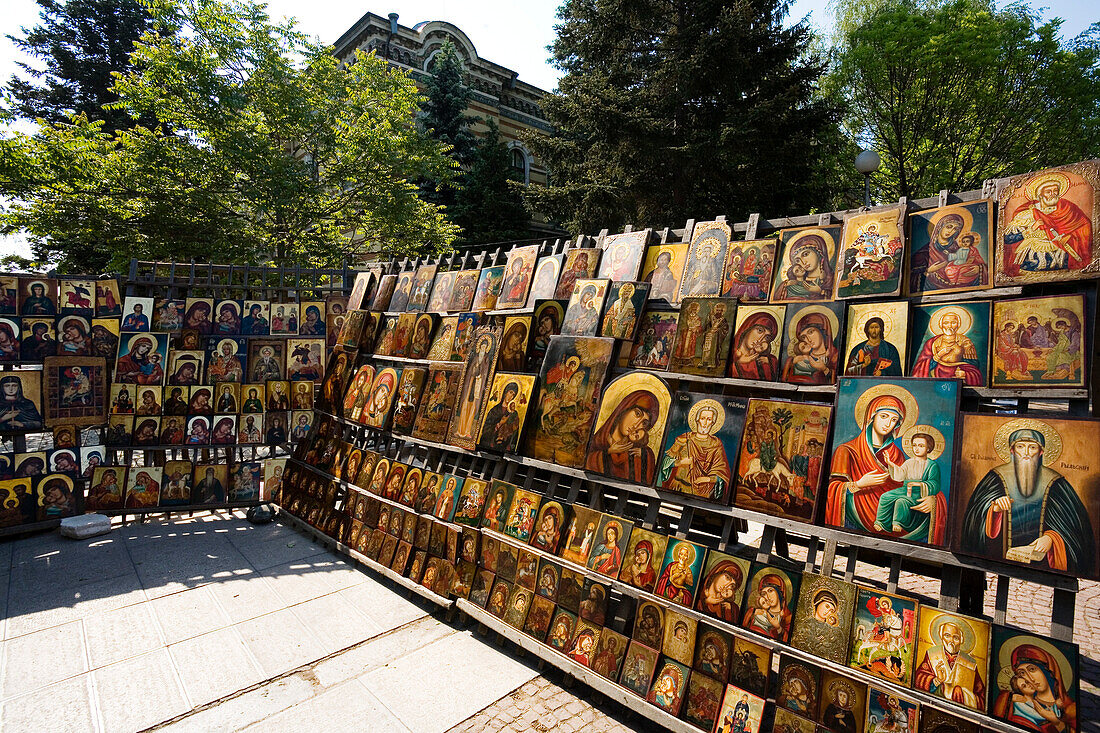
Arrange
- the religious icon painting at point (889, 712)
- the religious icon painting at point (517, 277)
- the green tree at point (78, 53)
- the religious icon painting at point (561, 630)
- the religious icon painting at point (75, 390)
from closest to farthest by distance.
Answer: the religious icon painting at point (889, 712), the religious icon painting at point (561, 630), the religious icon painting at point (517, 277), the religious icon painting at point (75, 390), the green tree at point (78, 53)

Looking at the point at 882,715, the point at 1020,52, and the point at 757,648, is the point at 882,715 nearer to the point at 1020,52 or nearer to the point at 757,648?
the point at 757,648

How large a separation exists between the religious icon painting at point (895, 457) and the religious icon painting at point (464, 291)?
14.2 feet

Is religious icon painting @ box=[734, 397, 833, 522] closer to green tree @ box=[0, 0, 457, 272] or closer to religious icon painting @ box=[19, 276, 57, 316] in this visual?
religious icon painting @ box=[19, 276, 57, 316]

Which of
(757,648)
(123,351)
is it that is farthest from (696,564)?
(123,351)

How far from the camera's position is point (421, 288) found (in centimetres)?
735

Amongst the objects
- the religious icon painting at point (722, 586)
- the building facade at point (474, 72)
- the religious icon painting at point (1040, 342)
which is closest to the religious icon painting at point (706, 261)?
the religious icon painting at point (1040, 342)

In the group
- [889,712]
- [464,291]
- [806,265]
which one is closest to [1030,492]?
[889,712]

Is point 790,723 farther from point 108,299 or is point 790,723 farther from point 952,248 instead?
point 108,299

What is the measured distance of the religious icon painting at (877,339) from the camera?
352cm

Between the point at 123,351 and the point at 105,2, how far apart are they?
63.5ft

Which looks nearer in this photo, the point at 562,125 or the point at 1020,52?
the point at 1020,52

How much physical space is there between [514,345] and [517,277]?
0.93 m

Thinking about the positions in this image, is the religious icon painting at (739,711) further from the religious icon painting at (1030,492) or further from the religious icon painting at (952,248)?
the religious icon painting at (952,248)

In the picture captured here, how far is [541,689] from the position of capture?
431 centimetres
